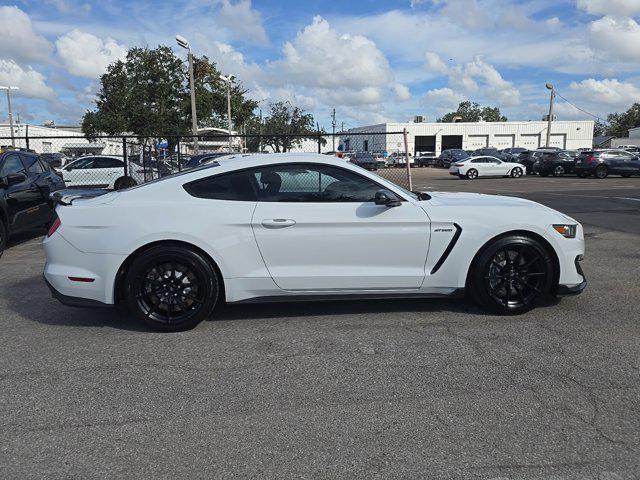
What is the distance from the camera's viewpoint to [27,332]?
4.61 m

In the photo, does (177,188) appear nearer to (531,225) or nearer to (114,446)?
(114,446)

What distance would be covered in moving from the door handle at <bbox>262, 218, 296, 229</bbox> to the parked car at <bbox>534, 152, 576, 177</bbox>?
98.3 ft

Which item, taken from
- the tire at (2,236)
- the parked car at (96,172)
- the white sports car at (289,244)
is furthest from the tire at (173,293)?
the parked car at (96,172)

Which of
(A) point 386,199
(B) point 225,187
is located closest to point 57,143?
(B) point 225,187

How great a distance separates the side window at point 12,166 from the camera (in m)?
8.42

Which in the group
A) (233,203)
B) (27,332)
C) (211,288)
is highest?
(233,203)

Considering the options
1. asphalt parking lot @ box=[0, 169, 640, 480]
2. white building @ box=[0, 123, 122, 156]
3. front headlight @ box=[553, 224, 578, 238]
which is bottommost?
Result: asphalt parking lot @ box=[0, 169, 640, 480]

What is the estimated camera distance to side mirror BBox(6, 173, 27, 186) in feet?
26.7

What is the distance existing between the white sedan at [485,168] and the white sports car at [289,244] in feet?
92.3

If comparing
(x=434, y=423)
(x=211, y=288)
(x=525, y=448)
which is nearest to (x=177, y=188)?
(x=211, y=288)

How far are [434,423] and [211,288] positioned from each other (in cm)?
225

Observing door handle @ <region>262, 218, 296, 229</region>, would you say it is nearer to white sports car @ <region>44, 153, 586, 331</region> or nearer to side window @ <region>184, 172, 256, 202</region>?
white sports car @ <region>44, 153, 586, 331</region>

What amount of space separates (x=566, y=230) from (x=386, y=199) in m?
1.71

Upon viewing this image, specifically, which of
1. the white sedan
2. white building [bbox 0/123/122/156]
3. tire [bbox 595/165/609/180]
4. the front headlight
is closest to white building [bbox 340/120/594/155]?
white building [bbox 0/123/122/156]
